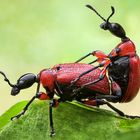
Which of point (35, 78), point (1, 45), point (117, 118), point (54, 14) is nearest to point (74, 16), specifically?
point (54, 14)

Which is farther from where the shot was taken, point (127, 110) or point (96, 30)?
point (96, 30)

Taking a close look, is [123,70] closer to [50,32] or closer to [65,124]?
[65,124]

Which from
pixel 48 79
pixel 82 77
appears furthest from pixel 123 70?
pixel 48 79

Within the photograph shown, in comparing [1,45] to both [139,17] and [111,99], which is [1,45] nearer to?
[139,17]

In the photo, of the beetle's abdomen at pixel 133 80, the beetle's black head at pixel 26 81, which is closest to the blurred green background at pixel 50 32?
the beetle's black head at pixel 26 81

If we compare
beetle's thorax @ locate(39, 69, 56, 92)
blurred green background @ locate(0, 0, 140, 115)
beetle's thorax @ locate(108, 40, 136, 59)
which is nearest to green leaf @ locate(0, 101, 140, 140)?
beetle's thorax @ locate(39, 69, 56, 92)

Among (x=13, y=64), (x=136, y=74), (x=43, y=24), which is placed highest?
(x=43, y=24)

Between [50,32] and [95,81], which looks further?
[50,32]

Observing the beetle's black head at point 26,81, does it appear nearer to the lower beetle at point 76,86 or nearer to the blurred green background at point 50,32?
the lower beetle at point 76,86

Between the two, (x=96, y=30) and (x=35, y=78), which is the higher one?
(x=96, y=30)
